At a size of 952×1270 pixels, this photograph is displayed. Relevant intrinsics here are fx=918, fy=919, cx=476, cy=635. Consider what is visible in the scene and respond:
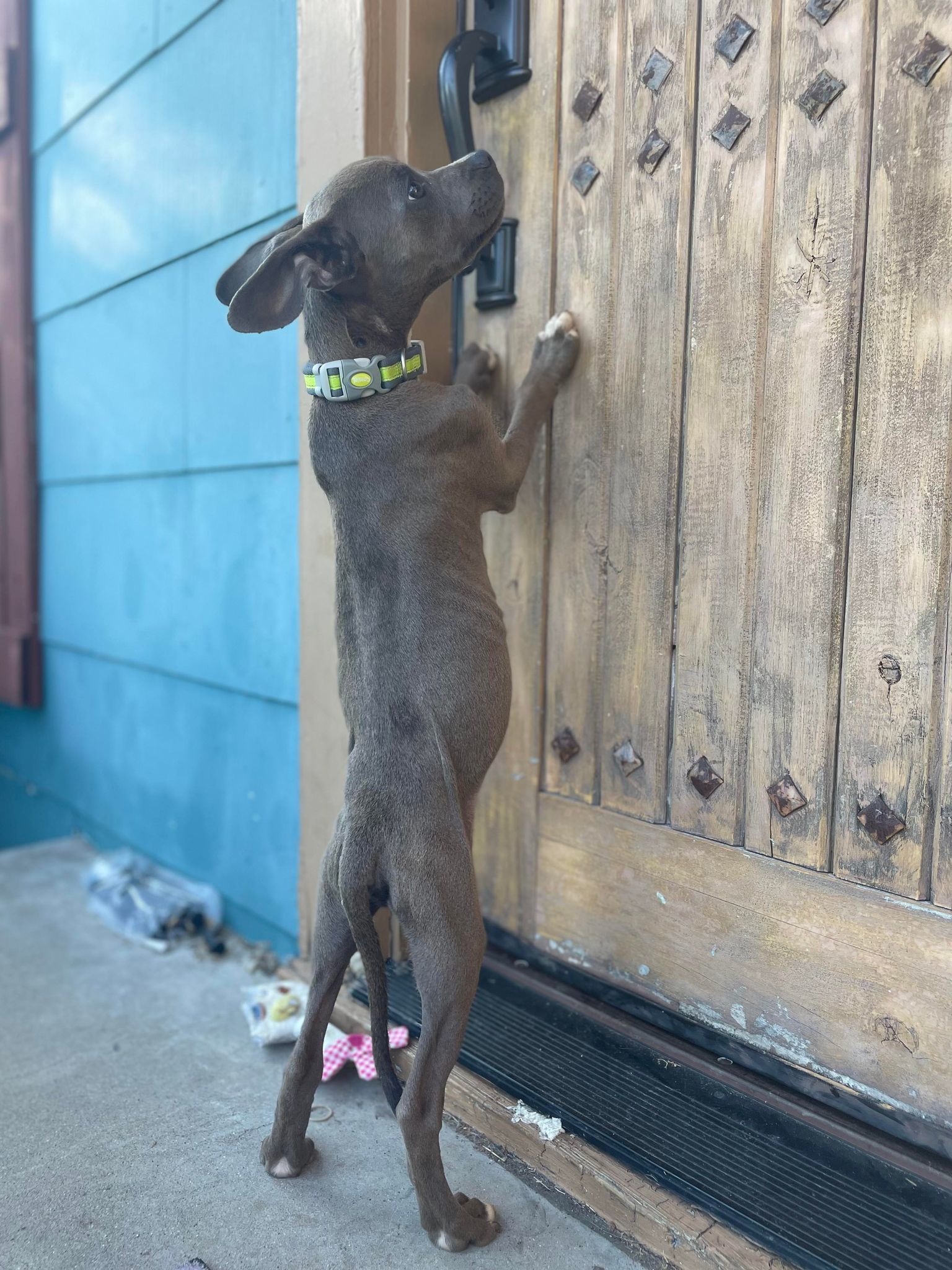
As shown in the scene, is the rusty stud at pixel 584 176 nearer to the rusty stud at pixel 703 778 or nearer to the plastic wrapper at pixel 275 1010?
the rusty stud at pixel 703 778

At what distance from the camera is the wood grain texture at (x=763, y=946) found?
1710 mm

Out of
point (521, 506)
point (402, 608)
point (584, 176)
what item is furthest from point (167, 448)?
point (402, 608)

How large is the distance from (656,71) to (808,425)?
90 cm

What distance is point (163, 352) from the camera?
3527mm

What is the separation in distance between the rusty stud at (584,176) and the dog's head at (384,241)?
358mm

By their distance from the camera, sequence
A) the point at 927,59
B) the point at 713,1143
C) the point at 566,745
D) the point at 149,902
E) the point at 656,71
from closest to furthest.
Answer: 1. the point at 927,59
2. the point at 713,1143
3. the point at 656,71
4. the point at 566,745
5. the point at 149,902

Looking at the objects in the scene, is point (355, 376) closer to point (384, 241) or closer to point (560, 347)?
point (384, 241)

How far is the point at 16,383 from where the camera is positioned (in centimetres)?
465

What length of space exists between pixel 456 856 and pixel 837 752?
0.78 metres

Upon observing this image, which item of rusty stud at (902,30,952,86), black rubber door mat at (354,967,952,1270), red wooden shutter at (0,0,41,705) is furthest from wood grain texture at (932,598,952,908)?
red wooden shutter at (0,0,41,705)

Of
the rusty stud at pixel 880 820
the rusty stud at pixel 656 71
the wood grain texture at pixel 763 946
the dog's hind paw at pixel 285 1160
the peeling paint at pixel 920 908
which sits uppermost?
the rusty stud at pixel 656 71

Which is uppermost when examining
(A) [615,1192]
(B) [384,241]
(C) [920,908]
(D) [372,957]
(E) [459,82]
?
(E) [459,82]

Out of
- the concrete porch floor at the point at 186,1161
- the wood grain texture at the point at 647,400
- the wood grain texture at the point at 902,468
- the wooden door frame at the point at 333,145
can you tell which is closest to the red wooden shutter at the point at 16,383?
the concrete porch floor at the point at 186,1161

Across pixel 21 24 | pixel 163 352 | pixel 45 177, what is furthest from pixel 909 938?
pixel 21 24
